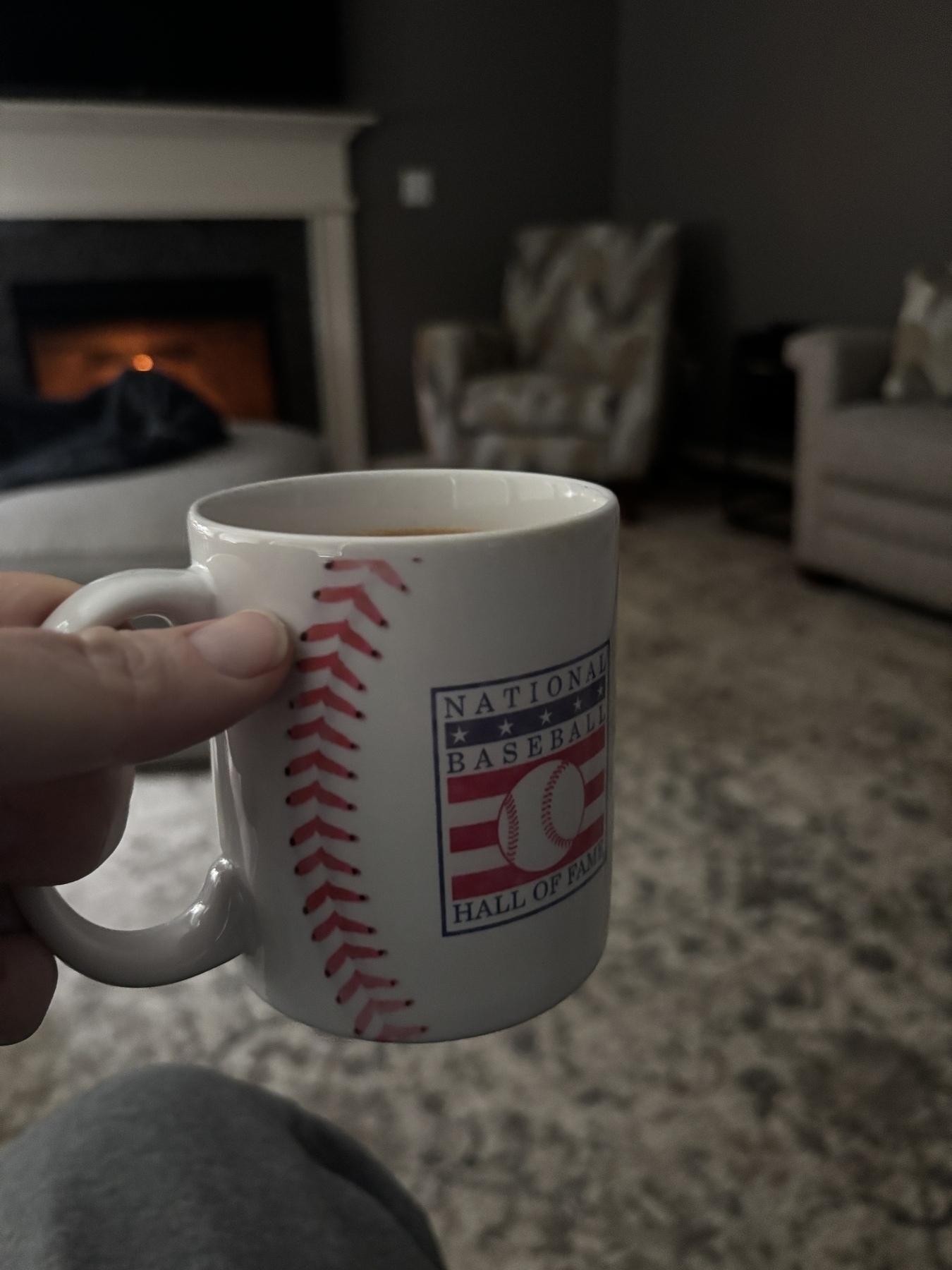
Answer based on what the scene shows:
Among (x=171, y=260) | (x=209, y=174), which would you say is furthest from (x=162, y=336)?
(x=209, y=174)

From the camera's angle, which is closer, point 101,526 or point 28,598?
point 28,598

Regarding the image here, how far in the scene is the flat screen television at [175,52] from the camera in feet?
9.93

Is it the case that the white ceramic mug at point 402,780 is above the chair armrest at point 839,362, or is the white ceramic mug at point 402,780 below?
above

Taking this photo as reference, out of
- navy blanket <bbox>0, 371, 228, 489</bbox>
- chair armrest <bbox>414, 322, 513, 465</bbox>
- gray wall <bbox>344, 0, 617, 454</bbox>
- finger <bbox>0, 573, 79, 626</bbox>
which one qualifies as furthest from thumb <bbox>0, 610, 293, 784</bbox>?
gray wall <bbox>344, 0, 617, 454</bbox>

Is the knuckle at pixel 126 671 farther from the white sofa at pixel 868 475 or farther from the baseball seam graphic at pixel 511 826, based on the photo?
the white sofa at pixel 868 475

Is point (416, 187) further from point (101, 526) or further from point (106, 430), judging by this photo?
point (101, 526)

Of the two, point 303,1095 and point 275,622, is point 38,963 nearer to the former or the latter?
point 275,622

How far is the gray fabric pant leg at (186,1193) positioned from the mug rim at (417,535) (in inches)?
11.9

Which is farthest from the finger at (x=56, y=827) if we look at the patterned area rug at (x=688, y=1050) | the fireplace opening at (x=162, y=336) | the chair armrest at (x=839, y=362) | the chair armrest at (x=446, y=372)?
the fireplace opening at (x=162, y=336)

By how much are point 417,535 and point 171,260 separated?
3.53 metres

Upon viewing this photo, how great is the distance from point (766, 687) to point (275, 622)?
170 centimetres

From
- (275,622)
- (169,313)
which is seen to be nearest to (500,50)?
(169,313)

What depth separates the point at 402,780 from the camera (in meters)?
0.30

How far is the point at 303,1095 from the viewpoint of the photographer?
0.90 meters
